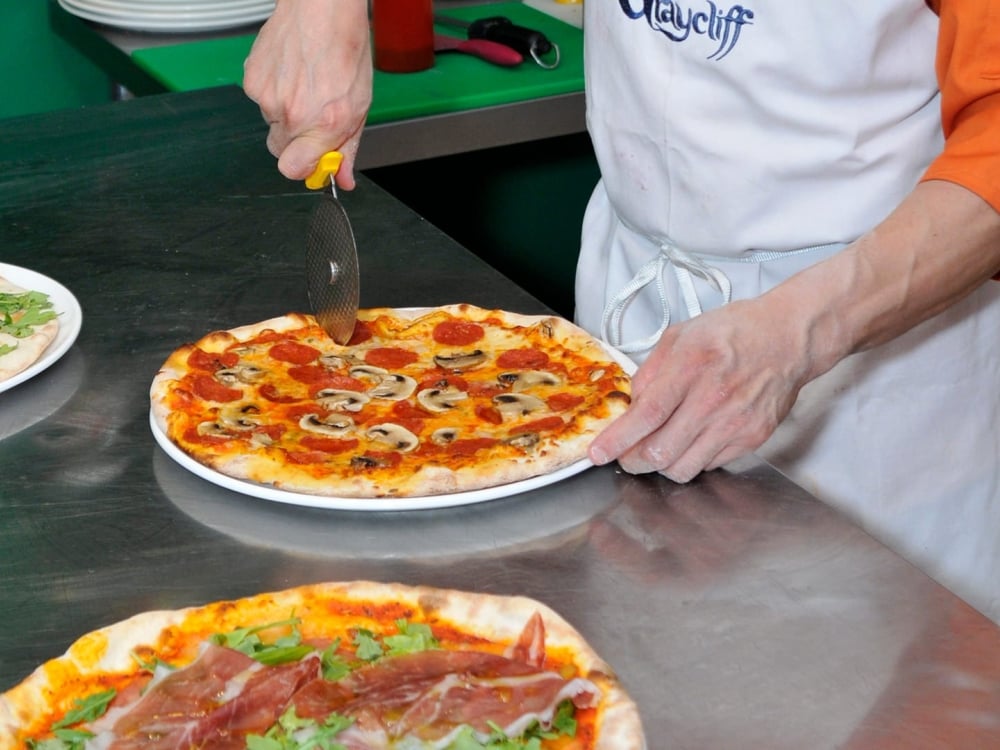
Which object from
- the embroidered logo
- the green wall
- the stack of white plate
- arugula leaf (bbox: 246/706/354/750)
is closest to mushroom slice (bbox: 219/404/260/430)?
arugula leaf (bbox: 246/706/354/750)

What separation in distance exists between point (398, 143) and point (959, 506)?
138cm

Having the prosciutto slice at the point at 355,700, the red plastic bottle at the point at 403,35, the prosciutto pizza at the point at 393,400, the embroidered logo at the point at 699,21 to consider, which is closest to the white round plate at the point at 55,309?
the prosciutto pizza at the point at 393,400

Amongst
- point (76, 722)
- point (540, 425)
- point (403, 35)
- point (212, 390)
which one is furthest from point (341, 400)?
point (403, 35)

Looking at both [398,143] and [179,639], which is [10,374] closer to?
[179,639]

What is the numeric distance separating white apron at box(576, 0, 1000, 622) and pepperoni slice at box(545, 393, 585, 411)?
24 centimetres

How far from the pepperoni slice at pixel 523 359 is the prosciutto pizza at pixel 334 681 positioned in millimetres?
540

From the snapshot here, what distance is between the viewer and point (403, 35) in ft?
9.68

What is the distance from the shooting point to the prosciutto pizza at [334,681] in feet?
3.58

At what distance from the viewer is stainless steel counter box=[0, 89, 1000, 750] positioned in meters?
1.17

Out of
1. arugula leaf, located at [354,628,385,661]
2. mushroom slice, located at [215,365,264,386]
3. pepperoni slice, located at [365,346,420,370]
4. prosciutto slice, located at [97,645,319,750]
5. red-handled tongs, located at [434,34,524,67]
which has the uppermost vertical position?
prosciutto slice, located at [97,645,319,750]

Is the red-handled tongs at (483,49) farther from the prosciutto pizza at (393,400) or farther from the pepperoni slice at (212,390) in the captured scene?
the pepperoni slice at (212,390)

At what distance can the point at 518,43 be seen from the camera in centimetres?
305

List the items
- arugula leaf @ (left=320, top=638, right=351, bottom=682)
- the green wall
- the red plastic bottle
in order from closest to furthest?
arugula leaf @ (left=320, top=638, right=351, bottom=682)
the red plastic bottle
the green wall

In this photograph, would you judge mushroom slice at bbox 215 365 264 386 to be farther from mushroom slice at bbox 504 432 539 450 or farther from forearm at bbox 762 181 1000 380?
forearm at bbox 762 181 1000 380
